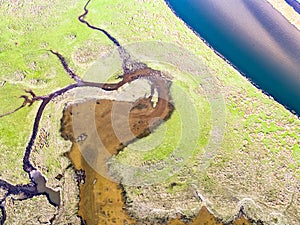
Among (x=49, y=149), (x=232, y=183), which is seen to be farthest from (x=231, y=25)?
(x=49, y=149)

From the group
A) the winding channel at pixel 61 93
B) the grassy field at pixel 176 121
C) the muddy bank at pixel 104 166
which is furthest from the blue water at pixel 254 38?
the muddy bank at pixel 104 166

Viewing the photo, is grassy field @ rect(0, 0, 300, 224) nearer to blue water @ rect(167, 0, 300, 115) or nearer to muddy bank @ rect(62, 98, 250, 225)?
muddy bank @ rect(62, 98, 250, 225)

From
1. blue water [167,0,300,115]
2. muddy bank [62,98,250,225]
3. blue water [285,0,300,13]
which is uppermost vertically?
blue water [285,0,300,13]

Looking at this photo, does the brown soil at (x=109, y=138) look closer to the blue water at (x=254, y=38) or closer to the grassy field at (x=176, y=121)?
the grassy field at (x=176, y=121)

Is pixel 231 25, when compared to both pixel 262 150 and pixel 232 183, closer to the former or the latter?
pixel 262 150

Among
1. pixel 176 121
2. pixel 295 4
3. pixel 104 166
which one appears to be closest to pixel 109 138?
pixel 104 166

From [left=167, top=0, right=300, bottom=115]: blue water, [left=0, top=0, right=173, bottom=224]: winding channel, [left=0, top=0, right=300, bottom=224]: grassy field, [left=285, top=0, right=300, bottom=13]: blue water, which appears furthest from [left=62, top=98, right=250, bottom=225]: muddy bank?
[left=285, top=0, right=300, bottom=13]: blue water
